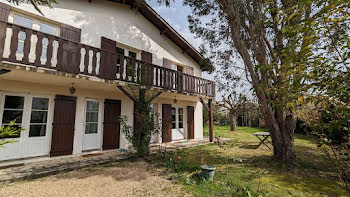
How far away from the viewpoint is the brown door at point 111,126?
6812 millimetres

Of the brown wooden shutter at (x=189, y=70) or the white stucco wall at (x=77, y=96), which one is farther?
the brown wooden shutter at (x=189, y=70)

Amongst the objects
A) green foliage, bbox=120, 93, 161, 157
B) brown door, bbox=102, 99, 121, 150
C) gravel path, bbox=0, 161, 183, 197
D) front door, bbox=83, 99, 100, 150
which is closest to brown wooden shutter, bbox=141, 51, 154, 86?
green foliage, bbox=120, 93, 161, 157

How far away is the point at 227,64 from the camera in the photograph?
332 inches

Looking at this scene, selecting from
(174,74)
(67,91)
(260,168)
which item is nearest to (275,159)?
(260,168)

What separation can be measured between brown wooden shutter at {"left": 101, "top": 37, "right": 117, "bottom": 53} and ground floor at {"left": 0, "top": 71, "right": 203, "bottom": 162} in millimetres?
1729

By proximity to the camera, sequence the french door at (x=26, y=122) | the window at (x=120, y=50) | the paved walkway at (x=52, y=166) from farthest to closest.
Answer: the window at (x=120, y=50) < the french door at (x=26, y=122) < the paved walkway at (x=52, y=166)

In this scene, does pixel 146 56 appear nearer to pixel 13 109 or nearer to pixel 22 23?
pixel 22 23

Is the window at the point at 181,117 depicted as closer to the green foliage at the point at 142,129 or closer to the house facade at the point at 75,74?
the house facade at the point at 75,74

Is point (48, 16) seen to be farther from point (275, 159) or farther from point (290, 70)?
point (275, 159)

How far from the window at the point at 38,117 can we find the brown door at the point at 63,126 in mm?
342

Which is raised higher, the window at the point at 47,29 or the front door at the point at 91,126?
the window at the point at 47,29

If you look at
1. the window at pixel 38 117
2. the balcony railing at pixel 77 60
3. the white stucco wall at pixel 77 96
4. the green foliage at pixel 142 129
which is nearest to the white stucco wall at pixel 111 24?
the balcony railing at pixel 77 60

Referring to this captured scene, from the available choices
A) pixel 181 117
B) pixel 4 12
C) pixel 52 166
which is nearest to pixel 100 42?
pixel 4 12

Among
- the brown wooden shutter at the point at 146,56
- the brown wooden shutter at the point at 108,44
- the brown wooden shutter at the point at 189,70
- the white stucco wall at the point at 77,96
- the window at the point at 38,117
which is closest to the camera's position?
the white stucco wall at the point at 77,96
